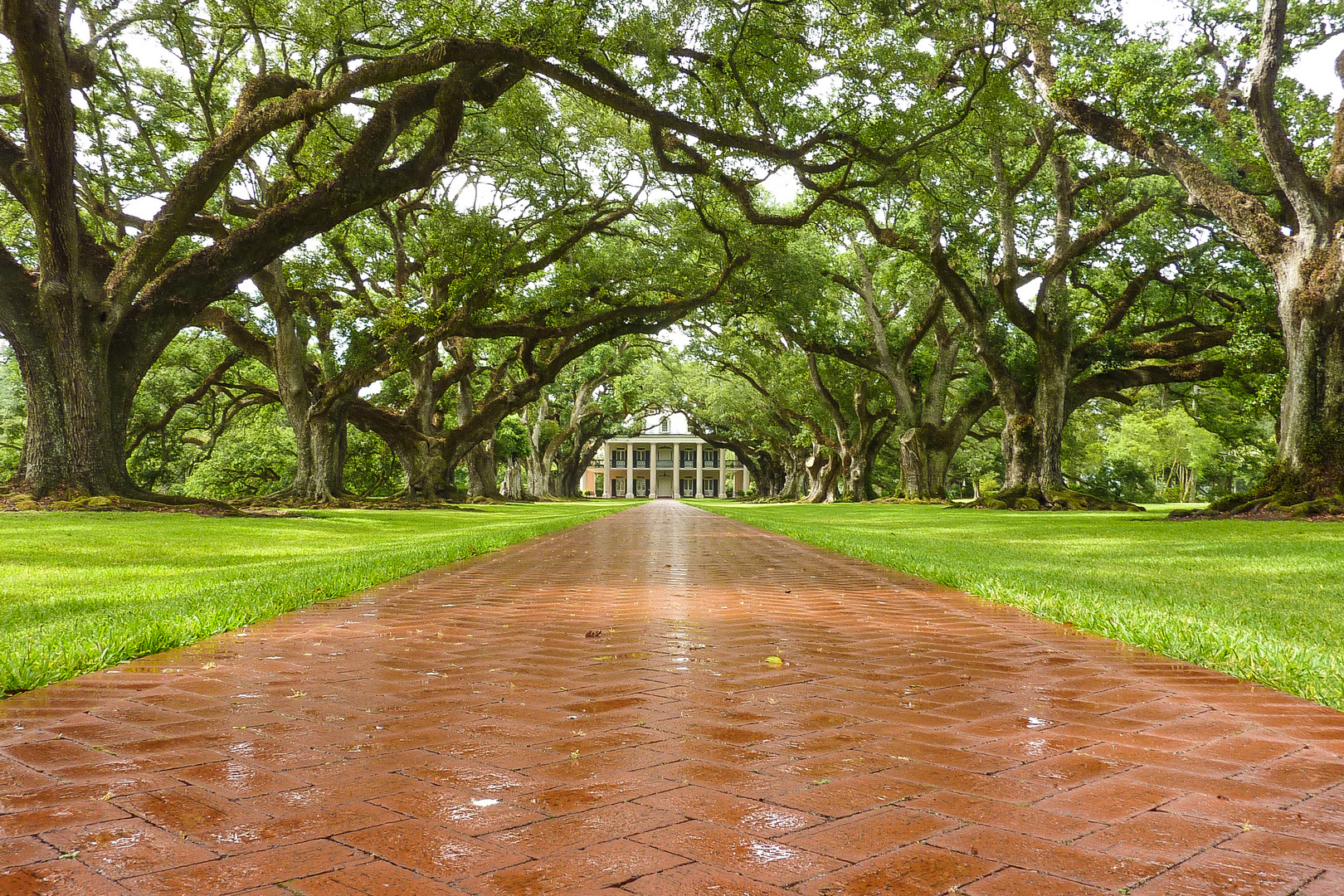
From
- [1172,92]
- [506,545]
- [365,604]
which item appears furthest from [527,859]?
[1172,92]

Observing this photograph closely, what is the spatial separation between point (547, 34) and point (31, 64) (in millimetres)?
8327

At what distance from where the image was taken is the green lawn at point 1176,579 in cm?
383

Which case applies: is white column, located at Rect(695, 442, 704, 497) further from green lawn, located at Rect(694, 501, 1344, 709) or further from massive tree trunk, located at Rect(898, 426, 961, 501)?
green lawn, located at Rect(694, 501, 1344, 709)

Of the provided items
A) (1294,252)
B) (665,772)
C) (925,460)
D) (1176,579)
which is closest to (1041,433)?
(925,460)

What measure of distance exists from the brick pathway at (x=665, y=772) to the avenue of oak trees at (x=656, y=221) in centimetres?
1021

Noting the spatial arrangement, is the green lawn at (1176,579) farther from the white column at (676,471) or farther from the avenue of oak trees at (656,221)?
the white column at (676,471)

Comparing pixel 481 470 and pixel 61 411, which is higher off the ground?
pixel 61 411

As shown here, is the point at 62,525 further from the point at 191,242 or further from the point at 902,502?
the point at 902,502

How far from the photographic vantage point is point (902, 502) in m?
27.8

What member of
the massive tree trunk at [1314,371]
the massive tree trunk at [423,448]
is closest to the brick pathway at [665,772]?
the massive tree trunk at [1314,371]

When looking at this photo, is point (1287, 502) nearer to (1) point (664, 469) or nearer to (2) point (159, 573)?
(2) point (159, 573)

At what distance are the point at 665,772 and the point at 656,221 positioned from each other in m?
20.8

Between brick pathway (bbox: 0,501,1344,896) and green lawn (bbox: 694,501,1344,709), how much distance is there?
1.10ft

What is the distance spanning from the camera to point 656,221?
855 inches
